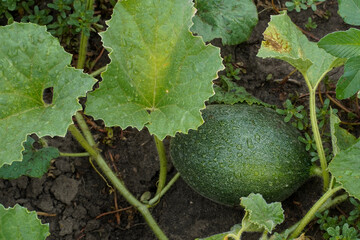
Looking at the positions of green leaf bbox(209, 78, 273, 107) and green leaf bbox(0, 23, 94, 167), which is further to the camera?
green leaf bbox(209, 78, 273, 107)

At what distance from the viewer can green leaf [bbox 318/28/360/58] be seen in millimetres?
2430

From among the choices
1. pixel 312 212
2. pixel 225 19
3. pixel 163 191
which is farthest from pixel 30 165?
pixel 312 212

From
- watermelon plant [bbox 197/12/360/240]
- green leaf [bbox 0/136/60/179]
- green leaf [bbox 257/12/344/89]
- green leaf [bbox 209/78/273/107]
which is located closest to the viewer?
watermelon plant [bbox 197/12/360/240]

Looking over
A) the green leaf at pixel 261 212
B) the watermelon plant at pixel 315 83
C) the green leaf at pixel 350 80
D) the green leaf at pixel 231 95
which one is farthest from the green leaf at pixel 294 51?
the green leaf at pixel 261 212

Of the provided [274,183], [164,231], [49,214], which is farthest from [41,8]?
[274,183]

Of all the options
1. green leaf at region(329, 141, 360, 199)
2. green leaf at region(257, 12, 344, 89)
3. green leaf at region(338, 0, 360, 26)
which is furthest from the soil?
green leaf at region(338, 0, 360, 26)

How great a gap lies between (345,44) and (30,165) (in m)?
1.66

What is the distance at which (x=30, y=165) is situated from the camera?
2.84 metres

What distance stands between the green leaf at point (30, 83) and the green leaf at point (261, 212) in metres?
0.87

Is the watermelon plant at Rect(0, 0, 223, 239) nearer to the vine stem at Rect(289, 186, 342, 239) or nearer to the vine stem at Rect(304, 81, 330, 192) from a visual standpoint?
the vine stem at Rect(304, 81, 330, 192)

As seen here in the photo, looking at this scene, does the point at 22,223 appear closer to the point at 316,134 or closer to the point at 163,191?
the point at 163,191

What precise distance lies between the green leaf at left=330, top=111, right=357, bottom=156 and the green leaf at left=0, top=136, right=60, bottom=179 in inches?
56.5

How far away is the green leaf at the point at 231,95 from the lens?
9.89 ft

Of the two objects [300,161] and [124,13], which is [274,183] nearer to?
[300,161]
